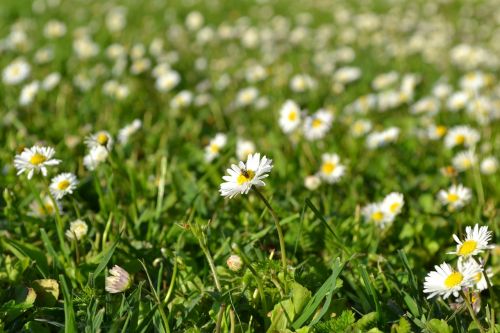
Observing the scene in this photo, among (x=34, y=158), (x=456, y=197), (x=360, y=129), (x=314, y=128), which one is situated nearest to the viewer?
(x=34, y=158)

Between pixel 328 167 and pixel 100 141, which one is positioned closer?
pixel 100 141

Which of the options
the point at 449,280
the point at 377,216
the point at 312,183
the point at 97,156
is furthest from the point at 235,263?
the point at 97,156

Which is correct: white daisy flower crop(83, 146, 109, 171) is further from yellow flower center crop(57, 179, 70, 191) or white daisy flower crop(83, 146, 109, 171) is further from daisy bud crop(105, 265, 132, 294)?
daisy bud crop(105, 265, 132, 294)

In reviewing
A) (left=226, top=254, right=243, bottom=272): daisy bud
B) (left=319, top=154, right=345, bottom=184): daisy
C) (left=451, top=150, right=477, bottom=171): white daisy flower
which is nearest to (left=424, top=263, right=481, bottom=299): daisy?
(left=226, top=254, right=243, bottom=272): daisy bud

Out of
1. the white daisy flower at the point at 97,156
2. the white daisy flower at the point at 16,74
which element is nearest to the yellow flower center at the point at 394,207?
the white daisy flower at the point at 97,156

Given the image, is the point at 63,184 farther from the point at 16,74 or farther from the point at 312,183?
the point at 16,74

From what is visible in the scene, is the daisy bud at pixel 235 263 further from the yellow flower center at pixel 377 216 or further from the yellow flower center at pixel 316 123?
the yellow flower center at pixel 316 123
